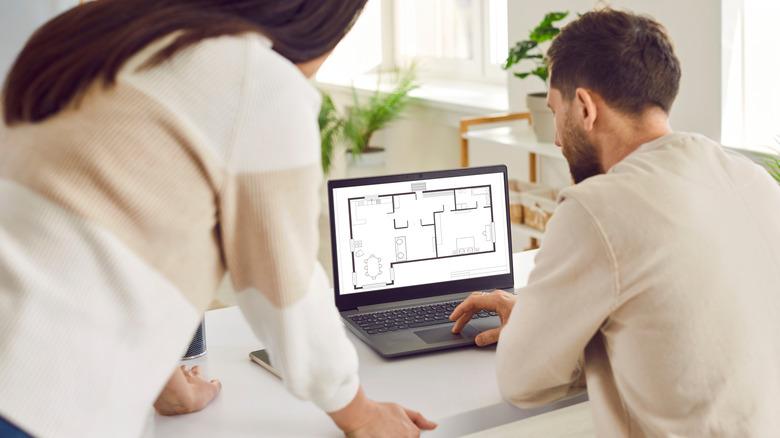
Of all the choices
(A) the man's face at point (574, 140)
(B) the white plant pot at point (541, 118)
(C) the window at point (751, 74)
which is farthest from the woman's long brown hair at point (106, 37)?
(B) the white plant pot at point (541, 118)

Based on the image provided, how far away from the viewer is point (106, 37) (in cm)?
99

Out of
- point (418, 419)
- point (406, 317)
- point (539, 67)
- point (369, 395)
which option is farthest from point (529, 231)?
point (418, 419)

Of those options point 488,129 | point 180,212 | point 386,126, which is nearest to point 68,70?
point 180,212

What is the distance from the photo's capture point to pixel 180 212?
38.5 inches

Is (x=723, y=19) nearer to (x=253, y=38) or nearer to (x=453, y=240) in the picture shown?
(x=453, y=240)

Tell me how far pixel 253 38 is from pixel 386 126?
4.76m

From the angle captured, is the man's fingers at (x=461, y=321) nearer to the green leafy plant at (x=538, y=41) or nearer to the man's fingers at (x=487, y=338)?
the man's fingers at (x=487, y=338)

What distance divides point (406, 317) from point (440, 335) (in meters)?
0.11

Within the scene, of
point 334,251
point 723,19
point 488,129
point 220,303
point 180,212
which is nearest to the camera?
point 180,212

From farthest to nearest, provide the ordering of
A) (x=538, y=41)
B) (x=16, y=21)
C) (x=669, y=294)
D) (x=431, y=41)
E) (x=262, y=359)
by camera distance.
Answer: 1. (x=431, y=41)
2. (x=538, y=41)
3. (x=16, y=21)
4. (x=262, y=359)
5. (x=669, y=294)

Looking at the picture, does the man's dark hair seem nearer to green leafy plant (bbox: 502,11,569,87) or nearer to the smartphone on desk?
the smartphone on desk

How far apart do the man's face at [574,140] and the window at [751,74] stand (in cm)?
189

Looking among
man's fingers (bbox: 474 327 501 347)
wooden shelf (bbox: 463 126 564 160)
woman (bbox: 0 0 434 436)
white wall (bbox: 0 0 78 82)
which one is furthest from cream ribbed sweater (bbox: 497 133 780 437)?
wooden shelf (bbox: 463 126 564 160)

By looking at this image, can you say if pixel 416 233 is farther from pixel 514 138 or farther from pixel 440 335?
pixel 514 138
